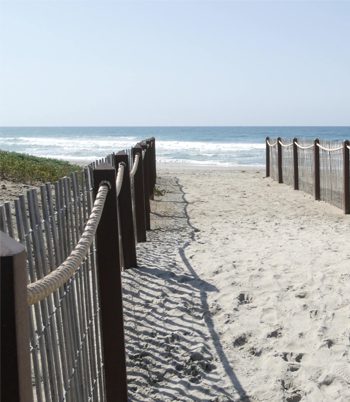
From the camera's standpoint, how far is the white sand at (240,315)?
3537 mm

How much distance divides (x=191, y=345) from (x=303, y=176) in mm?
9683

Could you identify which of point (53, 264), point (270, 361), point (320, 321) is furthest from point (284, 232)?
point (53, 264)

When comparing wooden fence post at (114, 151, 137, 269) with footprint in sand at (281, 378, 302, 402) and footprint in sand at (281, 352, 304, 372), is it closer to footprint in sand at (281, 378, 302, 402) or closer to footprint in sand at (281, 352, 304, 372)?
footprint in sand at (281, 352, 304, 372)

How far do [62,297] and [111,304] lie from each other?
78cm

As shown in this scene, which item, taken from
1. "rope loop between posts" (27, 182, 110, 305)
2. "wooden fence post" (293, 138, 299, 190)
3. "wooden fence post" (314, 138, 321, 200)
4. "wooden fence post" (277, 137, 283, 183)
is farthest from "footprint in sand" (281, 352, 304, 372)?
"wooden fence post" (277, 137, 283, 183)

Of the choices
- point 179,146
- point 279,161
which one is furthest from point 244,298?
point 179,146

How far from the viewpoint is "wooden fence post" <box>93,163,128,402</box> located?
3.19 meters

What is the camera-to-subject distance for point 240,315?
4.59 m

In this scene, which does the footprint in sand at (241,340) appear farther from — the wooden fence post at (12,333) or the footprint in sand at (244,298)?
the wooden fence post at (12,333)

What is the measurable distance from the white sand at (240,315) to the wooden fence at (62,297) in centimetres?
55

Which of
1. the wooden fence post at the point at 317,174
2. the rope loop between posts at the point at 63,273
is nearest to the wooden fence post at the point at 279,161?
the wooden fence post at the point at 317,174

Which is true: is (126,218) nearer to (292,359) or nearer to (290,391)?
(292,359)

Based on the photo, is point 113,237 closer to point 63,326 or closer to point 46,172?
point 63,326

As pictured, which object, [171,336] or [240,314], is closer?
[171,336]
